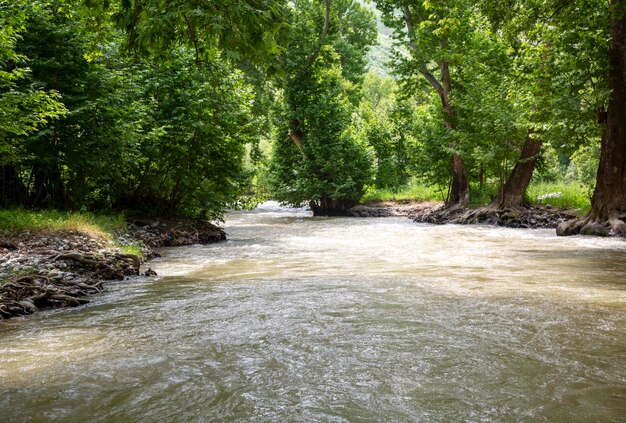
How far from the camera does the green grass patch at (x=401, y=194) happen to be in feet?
109

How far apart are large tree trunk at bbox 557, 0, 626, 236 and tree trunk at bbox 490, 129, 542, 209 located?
5.22 m

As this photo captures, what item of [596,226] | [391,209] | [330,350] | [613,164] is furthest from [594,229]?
[391,209]

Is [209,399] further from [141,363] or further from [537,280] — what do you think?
[537,280]

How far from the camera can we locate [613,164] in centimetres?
1478

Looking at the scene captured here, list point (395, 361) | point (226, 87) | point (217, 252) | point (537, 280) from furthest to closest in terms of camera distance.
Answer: point (226, 87) < point (217, 252) < point (537, 280) < point (395, 361)

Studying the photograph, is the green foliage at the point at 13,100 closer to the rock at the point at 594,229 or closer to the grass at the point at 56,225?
the grass at the point at 56,225

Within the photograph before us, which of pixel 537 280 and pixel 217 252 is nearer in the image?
pixel 537 280

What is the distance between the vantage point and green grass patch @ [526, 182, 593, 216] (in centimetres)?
2091

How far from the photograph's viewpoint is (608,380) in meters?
3.72

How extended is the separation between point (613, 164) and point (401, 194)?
2016cm

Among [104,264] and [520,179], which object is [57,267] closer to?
[104,264]

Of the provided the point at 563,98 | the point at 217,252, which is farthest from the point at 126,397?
the point at 563,98

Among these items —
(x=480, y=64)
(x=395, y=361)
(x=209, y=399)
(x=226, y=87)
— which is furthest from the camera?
(x=480, y=64)

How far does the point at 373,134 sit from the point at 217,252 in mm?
23118
